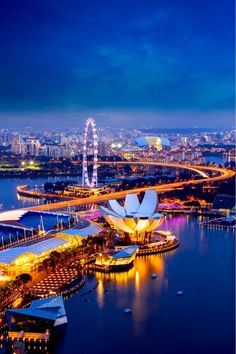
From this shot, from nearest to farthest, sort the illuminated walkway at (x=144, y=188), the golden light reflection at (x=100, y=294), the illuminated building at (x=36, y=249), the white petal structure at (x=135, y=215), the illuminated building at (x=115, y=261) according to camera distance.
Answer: the golden light reflection at (x=100, y=294)
the illuminated building at (x=36, y=249)
the illuminated building at (x=115, y=261)
the white petal structure at (x=135, y=215)
the illuminated walkway at (x=144, y=188)

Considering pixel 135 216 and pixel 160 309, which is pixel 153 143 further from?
pixel 160 309

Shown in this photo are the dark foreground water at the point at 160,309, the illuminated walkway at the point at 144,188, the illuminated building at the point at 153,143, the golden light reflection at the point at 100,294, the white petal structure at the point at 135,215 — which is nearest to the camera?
the dark foreground water at the point at 160,309

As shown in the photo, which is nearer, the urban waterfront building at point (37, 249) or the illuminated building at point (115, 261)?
the urban waterfront building at point (37, 249)

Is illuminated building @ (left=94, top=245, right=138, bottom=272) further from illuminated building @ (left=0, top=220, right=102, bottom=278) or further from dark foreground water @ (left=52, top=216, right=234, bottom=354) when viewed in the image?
illuminated building @ (left=0, top=220, right=102, bottom=278)

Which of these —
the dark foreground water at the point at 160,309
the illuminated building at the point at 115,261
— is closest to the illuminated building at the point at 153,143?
the dark foreground water at the point at 160,309

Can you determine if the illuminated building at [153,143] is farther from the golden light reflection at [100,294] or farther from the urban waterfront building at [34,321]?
the urban waterfront building at [34,321]

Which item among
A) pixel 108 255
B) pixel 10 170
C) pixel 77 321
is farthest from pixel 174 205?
pixel 10 170

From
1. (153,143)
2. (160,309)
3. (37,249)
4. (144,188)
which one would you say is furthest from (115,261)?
(153,143)
